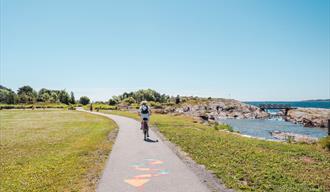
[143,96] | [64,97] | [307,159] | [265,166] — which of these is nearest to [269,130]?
[307,159]

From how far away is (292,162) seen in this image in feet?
36.3

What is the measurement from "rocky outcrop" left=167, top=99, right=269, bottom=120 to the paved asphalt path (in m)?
66.3

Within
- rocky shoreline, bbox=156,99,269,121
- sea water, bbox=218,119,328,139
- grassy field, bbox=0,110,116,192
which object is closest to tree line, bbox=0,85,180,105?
rocky shoreline, bbox=156,99,269,121

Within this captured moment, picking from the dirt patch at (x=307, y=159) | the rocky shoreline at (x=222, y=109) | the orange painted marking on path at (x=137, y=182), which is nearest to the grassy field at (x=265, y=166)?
the dirt patch at (x=307, y=159)

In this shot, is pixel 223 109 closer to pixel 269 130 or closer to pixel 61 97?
pixel 269 130

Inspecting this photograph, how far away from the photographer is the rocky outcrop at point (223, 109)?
7862 cm

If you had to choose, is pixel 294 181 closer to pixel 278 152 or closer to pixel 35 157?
pixel 278 152

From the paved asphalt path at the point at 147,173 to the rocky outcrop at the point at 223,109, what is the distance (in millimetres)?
66299

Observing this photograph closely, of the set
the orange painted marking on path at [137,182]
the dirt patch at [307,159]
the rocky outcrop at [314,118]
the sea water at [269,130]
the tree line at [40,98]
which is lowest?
the sea water at [269,130]

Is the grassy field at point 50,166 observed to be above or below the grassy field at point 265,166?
below

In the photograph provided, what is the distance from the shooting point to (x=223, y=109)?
88125 mm

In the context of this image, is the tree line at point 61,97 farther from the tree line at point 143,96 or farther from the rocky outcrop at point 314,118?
the rocky outcrop at point 314,118

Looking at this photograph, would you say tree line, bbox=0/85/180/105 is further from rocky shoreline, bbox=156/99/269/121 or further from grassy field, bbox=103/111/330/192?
grassy field, bbox=103/111/330/192

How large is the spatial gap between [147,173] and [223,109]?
81165mm
